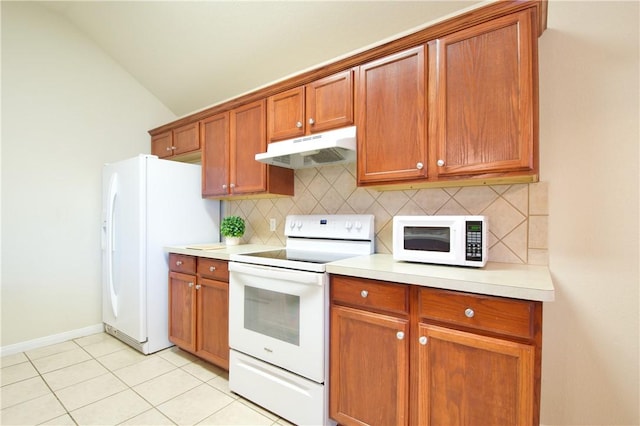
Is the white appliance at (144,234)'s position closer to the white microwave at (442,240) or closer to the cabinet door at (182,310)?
the cabinet door at (182,310)

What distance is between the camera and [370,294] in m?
1.39

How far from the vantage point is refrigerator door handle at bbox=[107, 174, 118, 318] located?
8.74 ft

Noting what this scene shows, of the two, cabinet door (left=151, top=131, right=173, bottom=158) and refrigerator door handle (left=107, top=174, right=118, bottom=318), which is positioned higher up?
cabinet door (left=151, top=131, right=173, bottom=158)

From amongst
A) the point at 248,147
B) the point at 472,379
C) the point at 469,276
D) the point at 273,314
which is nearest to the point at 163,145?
the point at 248,147

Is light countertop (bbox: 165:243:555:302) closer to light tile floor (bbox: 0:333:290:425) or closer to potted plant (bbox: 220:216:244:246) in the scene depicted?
light tile floor (bbox: 0:333:290:425)

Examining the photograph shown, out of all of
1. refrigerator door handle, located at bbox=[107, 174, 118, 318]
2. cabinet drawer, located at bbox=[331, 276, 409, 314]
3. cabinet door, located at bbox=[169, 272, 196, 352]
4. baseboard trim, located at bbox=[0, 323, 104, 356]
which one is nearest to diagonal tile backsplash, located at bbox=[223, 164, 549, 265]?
cabinet drawer, located at bbox=[331, 276, 409, 314]

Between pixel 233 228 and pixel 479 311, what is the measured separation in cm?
205

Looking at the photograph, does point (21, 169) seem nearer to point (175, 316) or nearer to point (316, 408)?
point (175, 316)

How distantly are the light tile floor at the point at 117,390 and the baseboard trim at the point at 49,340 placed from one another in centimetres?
8

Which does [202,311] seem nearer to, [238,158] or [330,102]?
[238,158]

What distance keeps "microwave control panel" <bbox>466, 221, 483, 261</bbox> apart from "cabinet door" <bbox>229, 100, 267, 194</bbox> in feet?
4.79

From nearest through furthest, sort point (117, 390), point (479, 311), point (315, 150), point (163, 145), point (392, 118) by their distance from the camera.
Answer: point (479, 311), point (392, 118), point (315, 150), point (117, 390), point (163, 145)

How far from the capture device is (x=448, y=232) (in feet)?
4.62

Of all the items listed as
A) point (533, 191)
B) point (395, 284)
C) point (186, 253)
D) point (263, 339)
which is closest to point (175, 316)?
point (186, 253)
